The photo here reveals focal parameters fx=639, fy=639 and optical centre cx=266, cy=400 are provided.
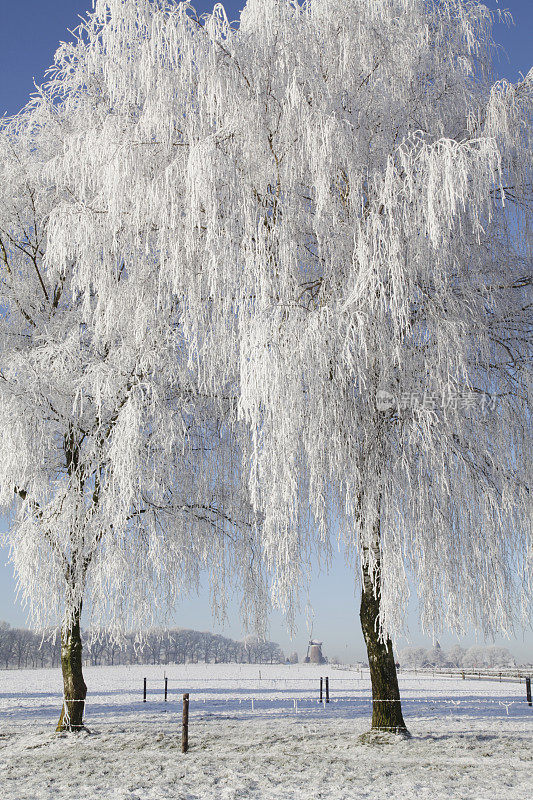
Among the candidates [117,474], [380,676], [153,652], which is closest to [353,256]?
[117,474]

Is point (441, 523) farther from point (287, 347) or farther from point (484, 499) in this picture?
point (287, 347)

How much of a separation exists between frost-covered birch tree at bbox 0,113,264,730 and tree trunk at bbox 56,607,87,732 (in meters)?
0.03

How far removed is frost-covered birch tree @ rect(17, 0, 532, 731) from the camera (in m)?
7.24

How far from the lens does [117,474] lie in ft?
30.5

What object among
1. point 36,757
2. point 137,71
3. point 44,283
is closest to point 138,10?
point 137,71

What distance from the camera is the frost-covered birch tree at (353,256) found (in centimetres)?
724

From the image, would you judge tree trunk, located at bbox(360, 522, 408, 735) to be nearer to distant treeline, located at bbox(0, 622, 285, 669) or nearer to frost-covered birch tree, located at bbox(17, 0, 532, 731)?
frost-covered birch tree, located at bbox(17, 0, 532, 731)

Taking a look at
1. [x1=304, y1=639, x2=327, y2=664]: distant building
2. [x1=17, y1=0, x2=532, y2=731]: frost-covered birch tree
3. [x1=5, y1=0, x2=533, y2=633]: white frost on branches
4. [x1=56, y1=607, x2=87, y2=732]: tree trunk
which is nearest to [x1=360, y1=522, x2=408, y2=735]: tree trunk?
[x1=17, y1=0, x2=532, y2=731]: frost-covered birch tree

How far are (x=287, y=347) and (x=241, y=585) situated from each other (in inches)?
205

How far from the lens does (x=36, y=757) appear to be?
29.0ft

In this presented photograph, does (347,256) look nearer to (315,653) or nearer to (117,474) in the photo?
(117,474)

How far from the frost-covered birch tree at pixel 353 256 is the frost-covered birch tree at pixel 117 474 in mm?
956

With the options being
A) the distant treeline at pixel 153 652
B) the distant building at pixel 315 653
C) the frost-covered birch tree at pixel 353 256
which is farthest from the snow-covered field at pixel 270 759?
the distant building at pixel 315 653

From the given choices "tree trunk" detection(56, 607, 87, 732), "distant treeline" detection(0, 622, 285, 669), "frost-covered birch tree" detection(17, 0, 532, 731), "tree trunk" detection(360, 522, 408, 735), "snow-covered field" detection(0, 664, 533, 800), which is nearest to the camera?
"snow-covered field" detection(0, 664, 533, 800)
